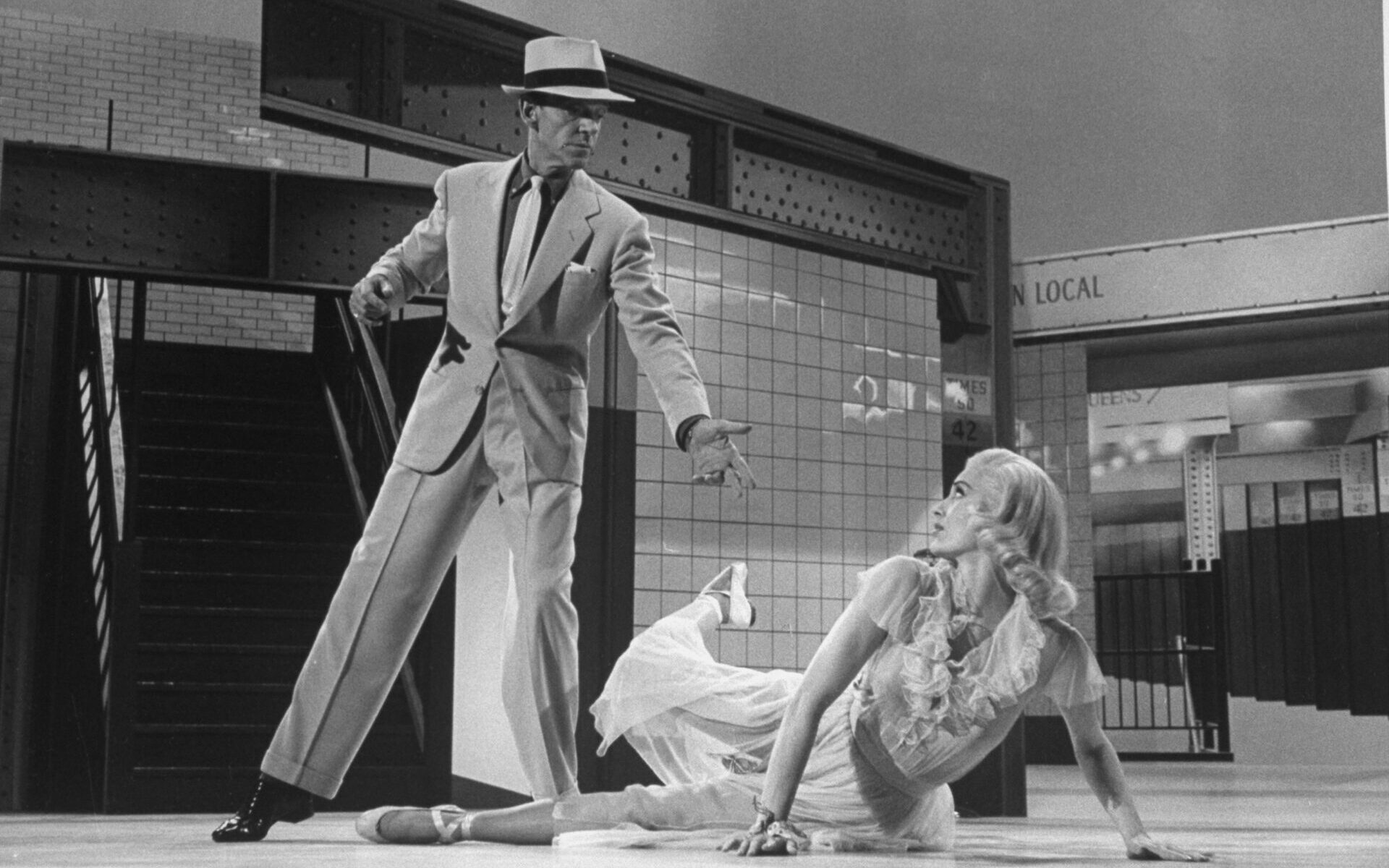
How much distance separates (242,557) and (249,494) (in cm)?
54

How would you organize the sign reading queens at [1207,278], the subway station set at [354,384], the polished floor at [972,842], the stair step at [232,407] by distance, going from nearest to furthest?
the polished floor at [972,842]
the subway station set at [354,384]
the stair step at [232,407]
the sign reading queens at [1207,278]

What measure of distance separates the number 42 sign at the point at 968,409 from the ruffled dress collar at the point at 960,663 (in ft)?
7.49

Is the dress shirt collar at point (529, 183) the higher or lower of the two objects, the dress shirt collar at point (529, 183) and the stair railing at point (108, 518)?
the higher

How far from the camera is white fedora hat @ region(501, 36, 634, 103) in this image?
324 centimetres

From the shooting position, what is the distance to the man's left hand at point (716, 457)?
293cm

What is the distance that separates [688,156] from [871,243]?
0.67 metres

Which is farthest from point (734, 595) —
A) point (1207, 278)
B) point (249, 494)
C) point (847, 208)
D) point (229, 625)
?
point (1207, 278)

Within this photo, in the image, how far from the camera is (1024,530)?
2.64 meters

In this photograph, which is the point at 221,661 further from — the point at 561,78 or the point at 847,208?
the point at 561,78

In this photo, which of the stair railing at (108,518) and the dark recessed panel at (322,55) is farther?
the stair railing at (108,518)

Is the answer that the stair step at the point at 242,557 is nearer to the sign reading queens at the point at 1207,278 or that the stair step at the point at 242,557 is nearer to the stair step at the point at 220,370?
the stair step at the point at 220,370

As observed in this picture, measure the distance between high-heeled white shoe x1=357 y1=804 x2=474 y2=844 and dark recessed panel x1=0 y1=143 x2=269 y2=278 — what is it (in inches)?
80.7

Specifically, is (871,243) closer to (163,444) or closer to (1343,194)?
(1343,194)

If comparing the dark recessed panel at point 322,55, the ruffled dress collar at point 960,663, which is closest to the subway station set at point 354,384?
the dark recessed panel at point 322,55
